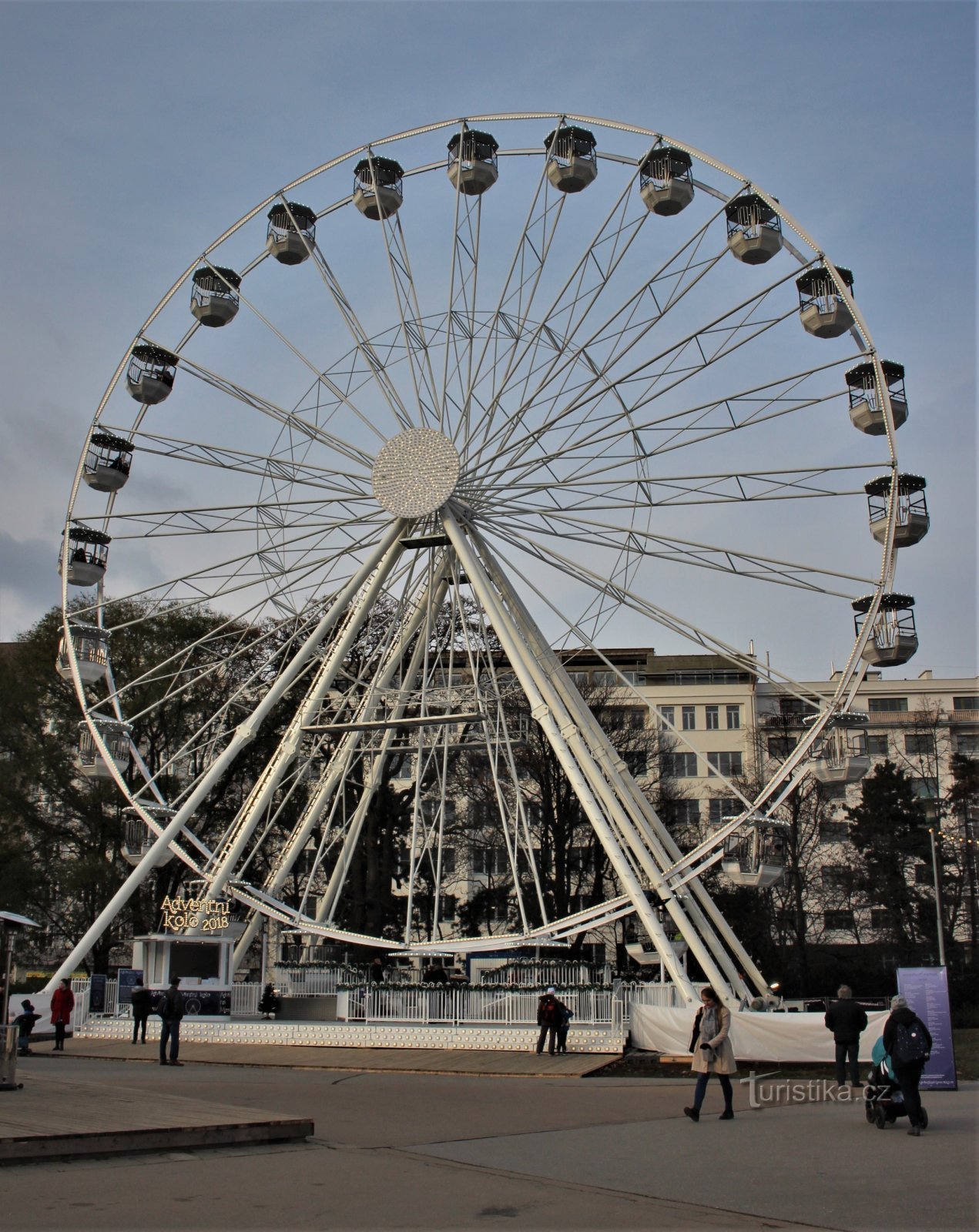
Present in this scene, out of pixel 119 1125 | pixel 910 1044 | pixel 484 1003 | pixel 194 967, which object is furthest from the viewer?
pixel 194 967

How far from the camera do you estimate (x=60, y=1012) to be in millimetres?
26688

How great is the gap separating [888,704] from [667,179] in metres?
54.7

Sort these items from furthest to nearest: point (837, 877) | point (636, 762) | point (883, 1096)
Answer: point (837, 877) < point (636, 762) < point (883, 1096)

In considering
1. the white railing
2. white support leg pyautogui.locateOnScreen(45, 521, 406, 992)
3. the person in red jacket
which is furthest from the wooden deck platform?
the white railing

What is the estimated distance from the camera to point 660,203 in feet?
94.1

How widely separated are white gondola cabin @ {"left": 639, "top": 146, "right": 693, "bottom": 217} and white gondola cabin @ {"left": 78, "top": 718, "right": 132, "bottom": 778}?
57.6 ft

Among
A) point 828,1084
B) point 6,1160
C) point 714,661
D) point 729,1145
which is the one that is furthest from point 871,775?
point 6,1160

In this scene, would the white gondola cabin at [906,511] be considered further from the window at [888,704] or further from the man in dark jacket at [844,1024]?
the window at [888,704]

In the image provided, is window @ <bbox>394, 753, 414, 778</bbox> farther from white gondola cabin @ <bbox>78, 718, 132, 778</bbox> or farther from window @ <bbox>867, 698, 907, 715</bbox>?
window @ <bbox>867, 698, 907, 715</bbox>

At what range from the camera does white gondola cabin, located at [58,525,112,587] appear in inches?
1237

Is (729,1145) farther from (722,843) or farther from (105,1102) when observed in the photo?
(722,843)

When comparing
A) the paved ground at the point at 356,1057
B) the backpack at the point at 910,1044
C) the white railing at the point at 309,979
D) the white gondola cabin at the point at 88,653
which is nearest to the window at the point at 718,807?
A: the white railing at the point at 309,979

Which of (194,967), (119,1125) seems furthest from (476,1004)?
(119,1125)

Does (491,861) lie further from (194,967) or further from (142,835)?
(194,967)
